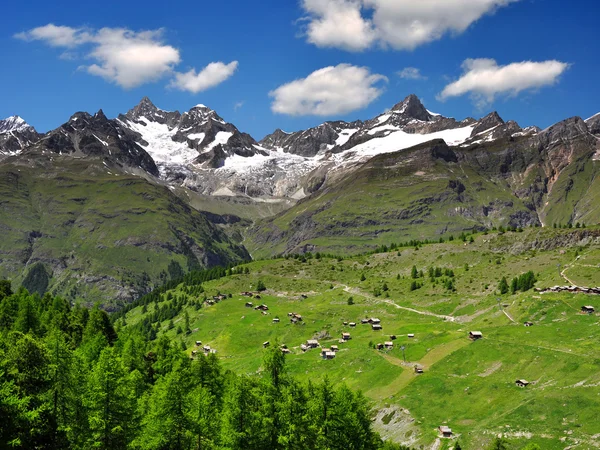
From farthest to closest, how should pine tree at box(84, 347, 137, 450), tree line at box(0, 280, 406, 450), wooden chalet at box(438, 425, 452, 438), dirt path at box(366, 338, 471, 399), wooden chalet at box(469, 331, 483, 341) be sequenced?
wooden chalet at box(469, 331, 483, 341) < dirt path at box(366, 338, 471, 399) < wooden chalet at box(438, 425, 452, 438) < pine tree at box(84, 347, 137, 450) < tree line at box(0, 280, 406, 450)

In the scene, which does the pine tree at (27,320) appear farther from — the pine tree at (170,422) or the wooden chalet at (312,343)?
the wooden chalet at (312,343)

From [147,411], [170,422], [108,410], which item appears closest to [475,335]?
[147,411]

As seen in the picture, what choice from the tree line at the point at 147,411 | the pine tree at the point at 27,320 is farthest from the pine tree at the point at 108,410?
the pine tree at the point at 27,320

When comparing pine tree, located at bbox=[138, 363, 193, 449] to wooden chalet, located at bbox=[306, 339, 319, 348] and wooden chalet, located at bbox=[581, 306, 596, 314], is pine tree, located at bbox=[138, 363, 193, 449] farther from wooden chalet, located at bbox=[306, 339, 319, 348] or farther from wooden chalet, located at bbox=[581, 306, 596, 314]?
wooden chalet, located at bbox=[306, 339, 319, 348]

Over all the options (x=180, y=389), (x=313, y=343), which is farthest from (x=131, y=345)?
(x=313, y=343)

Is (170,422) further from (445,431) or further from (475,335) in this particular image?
(475,335)

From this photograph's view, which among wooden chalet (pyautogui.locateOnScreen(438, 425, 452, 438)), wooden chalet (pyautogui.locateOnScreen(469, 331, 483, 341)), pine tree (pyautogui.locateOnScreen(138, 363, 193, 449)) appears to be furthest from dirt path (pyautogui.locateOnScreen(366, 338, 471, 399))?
pine tree (pyautogui.locateOnScreen(138, 363, 193, 449))

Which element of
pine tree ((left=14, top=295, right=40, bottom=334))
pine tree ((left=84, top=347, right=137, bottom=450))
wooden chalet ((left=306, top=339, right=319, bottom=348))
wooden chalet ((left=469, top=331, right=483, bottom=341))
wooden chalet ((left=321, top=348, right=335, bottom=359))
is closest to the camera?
pine tree ((left=84, top=347, right=137, bottom=450))

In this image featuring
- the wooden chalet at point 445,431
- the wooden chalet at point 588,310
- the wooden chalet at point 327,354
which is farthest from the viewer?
the wooden chalet at point 327,354

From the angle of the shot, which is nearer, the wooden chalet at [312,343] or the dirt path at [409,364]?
the dirt path at [409,364]

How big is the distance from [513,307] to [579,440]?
8599cm

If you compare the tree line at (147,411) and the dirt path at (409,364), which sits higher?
the tree line at (147,411)

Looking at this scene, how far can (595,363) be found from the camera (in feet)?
359

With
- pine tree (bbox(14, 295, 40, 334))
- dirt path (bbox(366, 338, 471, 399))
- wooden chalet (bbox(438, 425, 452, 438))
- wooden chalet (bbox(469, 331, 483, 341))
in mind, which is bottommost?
wooden chalet (bbox(438, 425, 452, 438))
